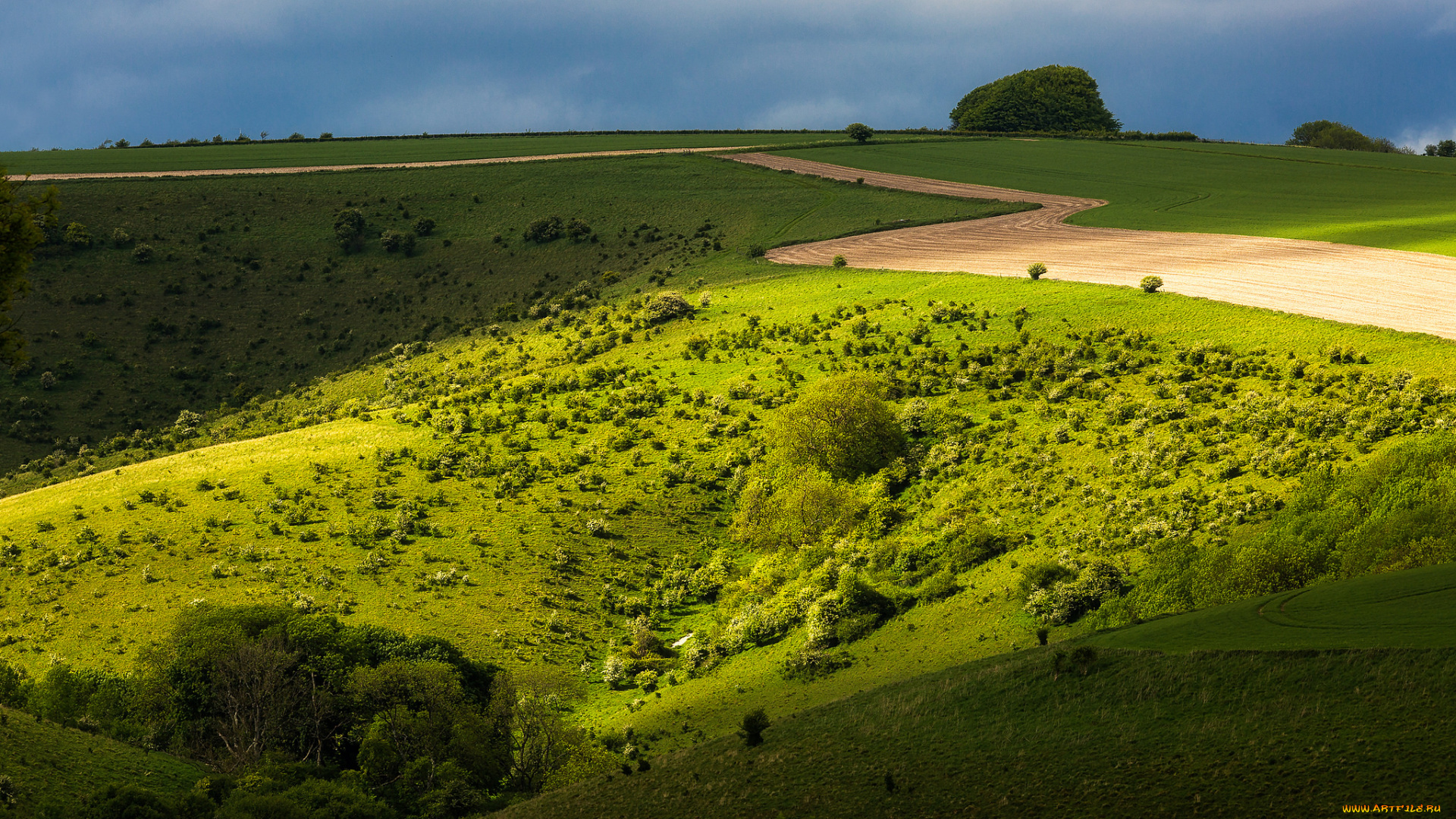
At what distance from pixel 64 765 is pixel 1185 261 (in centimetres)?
9386

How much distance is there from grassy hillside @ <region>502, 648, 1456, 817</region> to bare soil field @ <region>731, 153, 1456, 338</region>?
53450 millimetres

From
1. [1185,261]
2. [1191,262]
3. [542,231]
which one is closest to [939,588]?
[1191,262]

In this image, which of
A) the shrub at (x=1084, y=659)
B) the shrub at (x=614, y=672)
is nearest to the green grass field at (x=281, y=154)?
the shrub at (x=614, y=672)

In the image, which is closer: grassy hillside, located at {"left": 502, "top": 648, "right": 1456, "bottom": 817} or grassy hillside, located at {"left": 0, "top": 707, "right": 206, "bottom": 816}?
grassy hillside, located at {"left": 502, "top": 648, "right": 1456, "bottom": 817}

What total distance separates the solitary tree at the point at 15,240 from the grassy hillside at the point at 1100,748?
20974mm

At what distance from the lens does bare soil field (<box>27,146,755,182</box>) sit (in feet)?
502

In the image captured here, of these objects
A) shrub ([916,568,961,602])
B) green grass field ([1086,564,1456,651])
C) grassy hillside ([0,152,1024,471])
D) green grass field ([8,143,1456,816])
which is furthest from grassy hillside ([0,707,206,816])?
grassy hillside ([0,152,1024,471])

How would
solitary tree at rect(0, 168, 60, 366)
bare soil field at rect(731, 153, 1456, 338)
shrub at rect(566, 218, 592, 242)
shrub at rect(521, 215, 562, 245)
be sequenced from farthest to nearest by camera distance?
1. shrub at rect(521, 215, 562, 245)
2. shrub at rect(566, 218, 592, 242)
3. bare soil field at rect(731, 153, 1456, 338)
4. solitary tree at rect(0, 168, 60, 366)

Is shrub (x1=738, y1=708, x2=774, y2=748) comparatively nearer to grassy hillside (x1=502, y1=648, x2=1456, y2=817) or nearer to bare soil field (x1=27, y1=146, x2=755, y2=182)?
grassy hillside (x1=502, y1=648, x2=1456, y2=817)

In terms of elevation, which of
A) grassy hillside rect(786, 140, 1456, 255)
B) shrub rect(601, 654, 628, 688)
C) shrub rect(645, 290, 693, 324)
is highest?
grassy hillside rect(786, 140, 1456, 255)

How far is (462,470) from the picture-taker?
75125 mm

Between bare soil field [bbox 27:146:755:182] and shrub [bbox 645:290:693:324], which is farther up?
bare soil field [bbox 27:146:755:182]

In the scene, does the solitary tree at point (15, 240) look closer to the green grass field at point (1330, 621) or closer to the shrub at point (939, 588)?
the green grass field at point (1330, 621)

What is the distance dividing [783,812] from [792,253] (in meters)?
95.6
